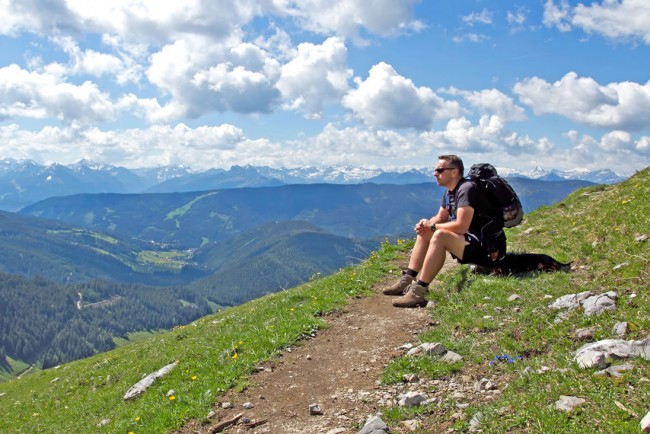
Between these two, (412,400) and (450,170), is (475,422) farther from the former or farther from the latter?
(450,170)

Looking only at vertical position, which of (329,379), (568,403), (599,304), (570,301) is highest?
(599,304)

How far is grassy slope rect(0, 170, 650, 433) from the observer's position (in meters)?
5.91

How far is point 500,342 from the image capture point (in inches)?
330

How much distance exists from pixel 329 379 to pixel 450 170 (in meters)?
6.00

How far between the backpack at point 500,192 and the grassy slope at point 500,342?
1.58 meters

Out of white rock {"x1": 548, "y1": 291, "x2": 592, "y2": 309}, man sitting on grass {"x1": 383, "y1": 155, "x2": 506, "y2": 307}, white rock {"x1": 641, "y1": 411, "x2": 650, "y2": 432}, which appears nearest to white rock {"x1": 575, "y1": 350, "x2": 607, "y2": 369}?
white rock {"x1": 641, "y1": 411, "x2": 650, "y2": 432}

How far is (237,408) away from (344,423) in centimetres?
241

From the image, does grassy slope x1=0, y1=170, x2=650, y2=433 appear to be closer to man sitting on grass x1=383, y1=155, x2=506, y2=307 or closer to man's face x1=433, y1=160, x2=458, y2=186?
man sitting on grass x1=383, y1=155, x2=506, y2=307

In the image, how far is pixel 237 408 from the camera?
8508 mm

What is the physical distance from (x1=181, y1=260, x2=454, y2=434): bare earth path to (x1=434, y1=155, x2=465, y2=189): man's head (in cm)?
330

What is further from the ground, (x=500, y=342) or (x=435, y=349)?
(x=500, y=342)

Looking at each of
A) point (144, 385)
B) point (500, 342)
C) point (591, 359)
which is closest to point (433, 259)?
point (500, 342)

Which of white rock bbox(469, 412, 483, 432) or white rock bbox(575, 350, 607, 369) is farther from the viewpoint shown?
white rock bbox(575, 350, 607, 369)

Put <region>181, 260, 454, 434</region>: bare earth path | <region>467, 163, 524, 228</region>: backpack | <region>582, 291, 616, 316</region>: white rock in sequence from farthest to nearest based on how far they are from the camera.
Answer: <region>467, 163, 524, 228</region>: backpack, <region>582, 291, 616, 316</region>: white rock, <region>181, 260, 454, 434</region>: bare earth path
